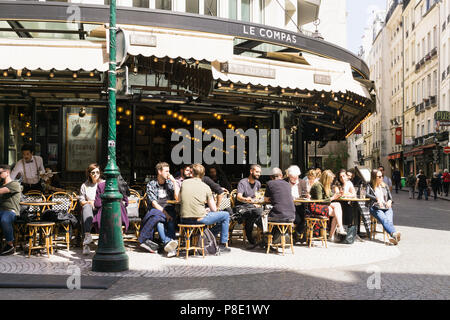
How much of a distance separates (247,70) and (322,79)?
6.35 feet

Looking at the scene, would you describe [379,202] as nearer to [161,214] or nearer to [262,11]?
[161,214]

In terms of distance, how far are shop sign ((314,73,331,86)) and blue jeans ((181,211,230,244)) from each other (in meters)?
3.85

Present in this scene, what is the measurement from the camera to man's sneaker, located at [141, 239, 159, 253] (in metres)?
9.03

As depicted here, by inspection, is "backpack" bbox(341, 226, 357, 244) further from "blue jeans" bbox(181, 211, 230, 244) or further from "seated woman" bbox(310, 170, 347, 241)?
"blue jeans" bbox(181, 211, 230, 244)

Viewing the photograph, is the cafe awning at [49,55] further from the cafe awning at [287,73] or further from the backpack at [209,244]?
the backpack at [209,244]

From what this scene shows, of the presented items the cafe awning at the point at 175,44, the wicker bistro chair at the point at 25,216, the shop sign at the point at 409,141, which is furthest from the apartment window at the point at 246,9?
the shop sign at the point at 409,141

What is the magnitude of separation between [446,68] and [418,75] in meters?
9.05

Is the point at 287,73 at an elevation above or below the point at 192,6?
below

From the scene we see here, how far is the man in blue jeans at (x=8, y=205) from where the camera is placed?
8.62 m

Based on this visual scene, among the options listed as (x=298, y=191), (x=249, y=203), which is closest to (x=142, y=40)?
(x=249, y=203)

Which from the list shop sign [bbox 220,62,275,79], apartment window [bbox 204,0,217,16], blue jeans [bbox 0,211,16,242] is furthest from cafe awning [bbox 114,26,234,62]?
apartment window [bbox 204,0,217,16]

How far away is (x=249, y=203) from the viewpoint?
1005 cm

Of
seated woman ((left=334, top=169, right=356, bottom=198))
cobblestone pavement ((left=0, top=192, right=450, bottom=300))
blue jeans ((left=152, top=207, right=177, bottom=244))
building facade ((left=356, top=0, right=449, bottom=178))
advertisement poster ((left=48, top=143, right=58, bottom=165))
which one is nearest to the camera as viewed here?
cobblestone pavement ((left=0, top=192, right=450, bottom=300))

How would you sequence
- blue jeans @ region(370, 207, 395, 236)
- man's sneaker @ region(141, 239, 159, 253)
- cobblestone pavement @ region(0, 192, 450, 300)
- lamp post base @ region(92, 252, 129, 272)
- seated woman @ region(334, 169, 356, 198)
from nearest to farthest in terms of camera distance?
1. cobblestone pavement @ region(0, 192, 450, 300)
2. lamp post base @ region(92, 252, 129, 272)
3. man's sneaker @ region(141, 239, 159, 253)
4. blue jeans @ region(370, 207, 395, 236)
5. seated woman @ region(334, 169, 356, 198)
